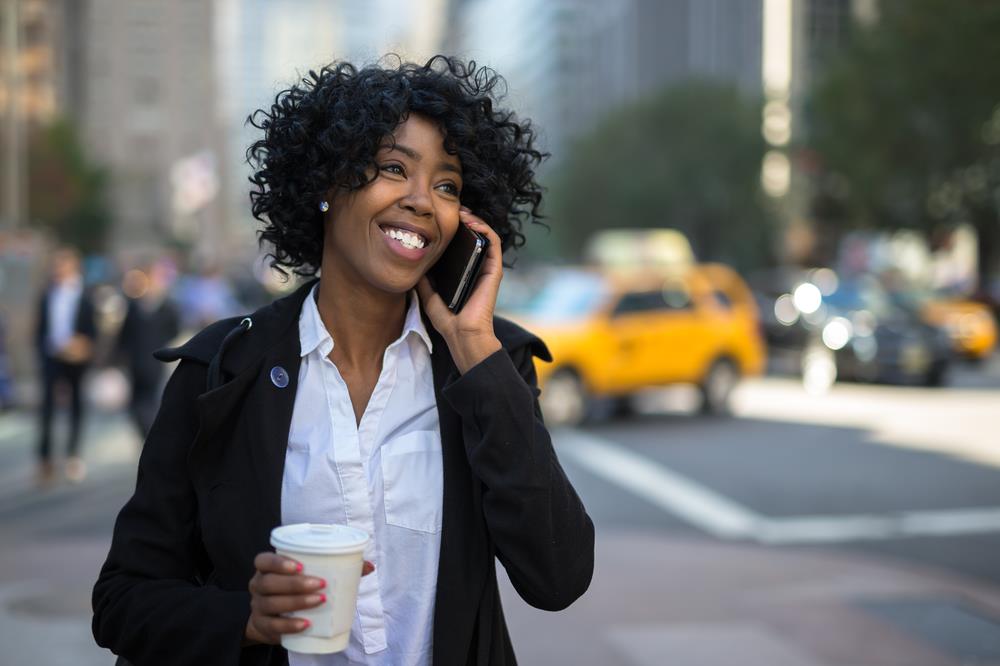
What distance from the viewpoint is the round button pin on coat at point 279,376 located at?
79.3 inches

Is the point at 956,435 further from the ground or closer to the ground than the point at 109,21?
closer to the ground

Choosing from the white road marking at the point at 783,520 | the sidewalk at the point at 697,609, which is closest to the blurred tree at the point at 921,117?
the white road marking at the point at 783,520

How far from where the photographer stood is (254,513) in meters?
1.94

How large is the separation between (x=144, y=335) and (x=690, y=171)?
1680 inches

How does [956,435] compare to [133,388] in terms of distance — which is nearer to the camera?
[133,388]

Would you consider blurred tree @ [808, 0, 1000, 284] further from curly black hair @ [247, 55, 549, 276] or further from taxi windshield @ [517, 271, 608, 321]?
curly black hair @ [247, 55, 549, 276]

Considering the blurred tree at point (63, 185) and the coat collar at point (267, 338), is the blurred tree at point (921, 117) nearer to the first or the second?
the blurred tree at point (63, 185)

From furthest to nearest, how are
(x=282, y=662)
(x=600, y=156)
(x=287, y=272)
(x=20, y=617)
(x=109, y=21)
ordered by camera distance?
(x=109, y=21) → (x=600, y=156) → (x=20, y=617) → (x=287, y=272) → (x=282, y=662)

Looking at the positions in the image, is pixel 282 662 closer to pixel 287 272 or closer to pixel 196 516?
pixel 196 516

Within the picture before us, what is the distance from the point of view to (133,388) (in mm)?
9602

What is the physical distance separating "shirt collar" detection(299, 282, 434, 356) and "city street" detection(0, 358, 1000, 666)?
3.54 metres

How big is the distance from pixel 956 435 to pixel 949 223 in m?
22.1

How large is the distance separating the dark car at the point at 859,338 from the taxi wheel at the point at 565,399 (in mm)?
6450

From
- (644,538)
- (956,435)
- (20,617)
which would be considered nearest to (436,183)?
(20,617)
